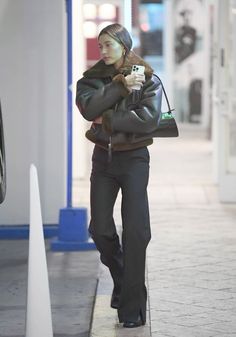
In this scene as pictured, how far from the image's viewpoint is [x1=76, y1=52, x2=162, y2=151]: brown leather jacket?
15.4 ft

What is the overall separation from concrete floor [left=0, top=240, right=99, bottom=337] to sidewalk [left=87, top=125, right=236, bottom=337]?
94 millimetres

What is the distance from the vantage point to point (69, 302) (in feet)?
18.4

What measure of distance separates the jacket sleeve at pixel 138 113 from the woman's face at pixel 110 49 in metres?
0.22

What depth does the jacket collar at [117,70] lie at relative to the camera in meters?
4.82

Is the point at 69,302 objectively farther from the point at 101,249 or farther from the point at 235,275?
the point at 235,275

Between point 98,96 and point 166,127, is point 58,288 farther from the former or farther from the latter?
point 98,96

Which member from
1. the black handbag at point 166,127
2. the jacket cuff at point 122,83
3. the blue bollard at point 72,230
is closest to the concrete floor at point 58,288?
the blue bollard at point 72,230

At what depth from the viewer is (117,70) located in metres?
4.87

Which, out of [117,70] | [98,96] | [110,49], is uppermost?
[110,49]

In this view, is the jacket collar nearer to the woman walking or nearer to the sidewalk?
the woman walking

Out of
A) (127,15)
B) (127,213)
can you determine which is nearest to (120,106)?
(127,213)

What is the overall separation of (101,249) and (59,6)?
303 cm

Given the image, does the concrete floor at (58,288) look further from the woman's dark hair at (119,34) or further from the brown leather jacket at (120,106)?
the woman's dark hair at (119,34)

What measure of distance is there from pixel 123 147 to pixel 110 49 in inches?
21.7
